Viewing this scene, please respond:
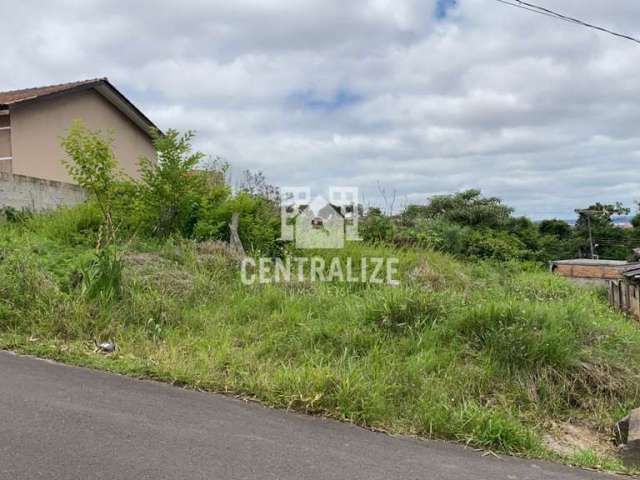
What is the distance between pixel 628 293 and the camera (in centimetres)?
848

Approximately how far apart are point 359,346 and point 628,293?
6.47 metres

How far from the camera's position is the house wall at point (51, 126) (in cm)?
1149

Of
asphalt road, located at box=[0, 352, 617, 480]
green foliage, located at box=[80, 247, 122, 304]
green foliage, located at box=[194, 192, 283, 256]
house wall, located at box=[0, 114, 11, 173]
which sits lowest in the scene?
asphalt road, located at box=[0, 352, 617, 480]

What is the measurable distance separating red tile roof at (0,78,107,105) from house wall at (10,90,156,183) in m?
0.22

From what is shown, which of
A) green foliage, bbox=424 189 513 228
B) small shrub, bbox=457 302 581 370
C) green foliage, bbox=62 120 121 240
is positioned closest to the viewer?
small shrub, bbox=457 302 581 370

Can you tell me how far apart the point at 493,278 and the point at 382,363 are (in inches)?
158

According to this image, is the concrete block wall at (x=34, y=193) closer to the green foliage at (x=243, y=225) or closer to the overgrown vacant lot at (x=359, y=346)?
the overgrown vacant lot at (x=359, y=346)

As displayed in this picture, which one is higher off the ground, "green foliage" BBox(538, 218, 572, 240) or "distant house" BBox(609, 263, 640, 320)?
"green foliage" BBox(538, 218, 572, 240)

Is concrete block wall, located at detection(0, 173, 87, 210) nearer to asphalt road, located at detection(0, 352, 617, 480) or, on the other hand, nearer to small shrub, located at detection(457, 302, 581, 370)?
asphalt road, located at detection(0, 352, 617, 480)

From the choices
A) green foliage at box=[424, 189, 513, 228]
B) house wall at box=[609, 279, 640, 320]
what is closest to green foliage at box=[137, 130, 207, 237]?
house wall at box=[609, 279, 640, 320]

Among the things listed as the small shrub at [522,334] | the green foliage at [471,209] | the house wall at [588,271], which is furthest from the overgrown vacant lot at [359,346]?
the green foliage at [471,209]

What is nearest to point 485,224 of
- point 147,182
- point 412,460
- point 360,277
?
point 360,277

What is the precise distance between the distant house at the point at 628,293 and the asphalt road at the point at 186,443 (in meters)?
6.24

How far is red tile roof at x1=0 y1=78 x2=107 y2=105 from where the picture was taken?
11.3 metres
